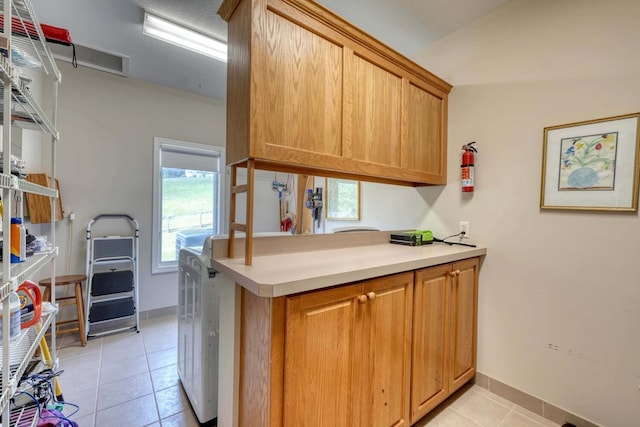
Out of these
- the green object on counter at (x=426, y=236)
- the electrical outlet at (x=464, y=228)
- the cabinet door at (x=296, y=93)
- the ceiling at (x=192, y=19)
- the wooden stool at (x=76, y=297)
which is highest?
the ceiling at (x=192, y=19)

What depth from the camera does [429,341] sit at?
1.55 m

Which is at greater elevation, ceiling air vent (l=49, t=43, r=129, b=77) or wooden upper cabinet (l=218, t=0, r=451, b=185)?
ceiling air vent (l=49, t=43, r=129, b=77)

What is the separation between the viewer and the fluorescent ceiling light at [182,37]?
2033 millimetres

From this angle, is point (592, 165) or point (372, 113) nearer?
point (592, 165)

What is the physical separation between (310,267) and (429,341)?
889 mm

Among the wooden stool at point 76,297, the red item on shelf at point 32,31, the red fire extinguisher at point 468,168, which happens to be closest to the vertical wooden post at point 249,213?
the red item on shelf at point 32,31

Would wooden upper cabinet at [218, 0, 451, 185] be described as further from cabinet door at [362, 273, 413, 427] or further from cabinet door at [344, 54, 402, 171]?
cabinet door at [362, 273, 413, 427]

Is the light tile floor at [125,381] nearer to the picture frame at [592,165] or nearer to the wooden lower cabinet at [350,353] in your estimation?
the wooden lower cabinet at [350,353]

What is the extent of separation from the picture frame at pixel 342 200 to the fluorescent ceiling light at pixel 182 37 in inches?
66.6

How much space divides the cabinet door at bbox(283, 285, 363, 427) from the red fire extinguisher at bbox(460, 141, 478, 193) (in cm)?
134

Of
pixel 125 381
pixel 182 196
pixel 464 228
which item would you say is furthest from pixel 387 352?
pixel 182 196

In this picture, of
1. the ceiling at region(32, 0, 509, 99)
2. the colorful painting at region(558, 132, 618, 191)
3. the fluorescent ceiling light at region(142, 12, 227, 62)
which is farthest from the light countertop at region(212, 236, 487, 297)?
the fluorescent ceiling light at region(142, 12, 227, 62)

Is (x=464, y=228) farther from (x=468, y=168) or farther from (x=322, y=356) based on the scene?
(x=322, y=356)

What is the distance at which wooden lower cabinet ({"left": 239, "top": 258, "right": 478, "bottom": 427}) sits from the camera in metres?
1.00
